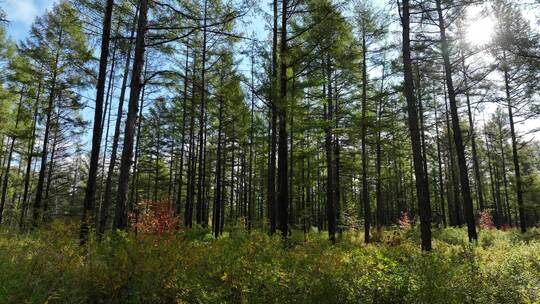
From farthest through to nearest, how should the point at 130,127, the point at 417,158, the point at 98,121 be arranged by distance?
1. the point at 417,158
2. the point at 98,121
3. the point at 130,127

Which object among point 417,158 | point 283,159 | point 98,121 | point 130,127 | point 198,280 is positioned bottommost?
point 198,280

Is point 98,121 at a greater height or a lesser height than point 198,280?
greater

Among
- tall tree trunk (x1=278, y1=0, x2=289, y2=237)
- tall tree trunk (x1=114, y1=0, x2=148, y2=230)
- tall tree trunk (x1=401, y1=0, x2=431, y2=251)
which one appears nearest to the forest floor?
tall tree trunk (x1=114, y1=0, x2=148, y2=230)

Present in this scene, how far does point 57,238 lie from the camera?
4.93 m

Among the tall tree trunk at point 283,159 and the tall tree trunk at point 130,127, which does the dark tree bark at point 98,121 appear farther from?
the tall tree trunk at point 283,159

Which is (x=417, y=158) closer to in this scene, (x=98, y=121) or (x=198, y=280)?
(x=198, y=280)

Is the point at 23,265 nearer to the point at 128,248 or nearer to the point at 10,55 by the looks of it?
the point at 128,248

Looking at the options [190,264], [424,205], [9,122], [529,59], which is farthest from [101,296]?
[9,122]

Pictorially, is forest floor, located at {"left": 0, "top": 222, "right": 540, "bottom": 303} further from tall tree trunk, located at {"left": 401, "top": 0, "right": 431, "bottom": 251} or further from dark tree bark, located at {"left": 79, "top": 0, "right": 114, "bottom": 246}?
tall tree trunk, located at {"left": 401, "top": 0, "right": 431, "bottom": 251}

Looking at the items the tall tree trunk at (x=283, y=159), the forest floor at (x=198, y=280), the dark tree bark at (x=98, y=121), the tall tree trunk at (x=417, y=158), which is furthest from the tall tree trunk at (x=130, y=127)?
the tall tree trunk at (x=417, y=158)

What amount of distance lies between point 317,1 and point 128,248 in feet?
31.7

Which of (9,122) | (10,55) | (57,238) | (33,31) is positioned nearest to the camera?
(57,238)

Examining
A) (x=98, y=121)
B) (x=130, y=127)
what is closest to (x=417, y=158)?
(x=130, y=127)

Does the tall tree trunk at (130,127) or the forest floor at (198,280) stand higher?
the tall tree trunk at (130,127)
